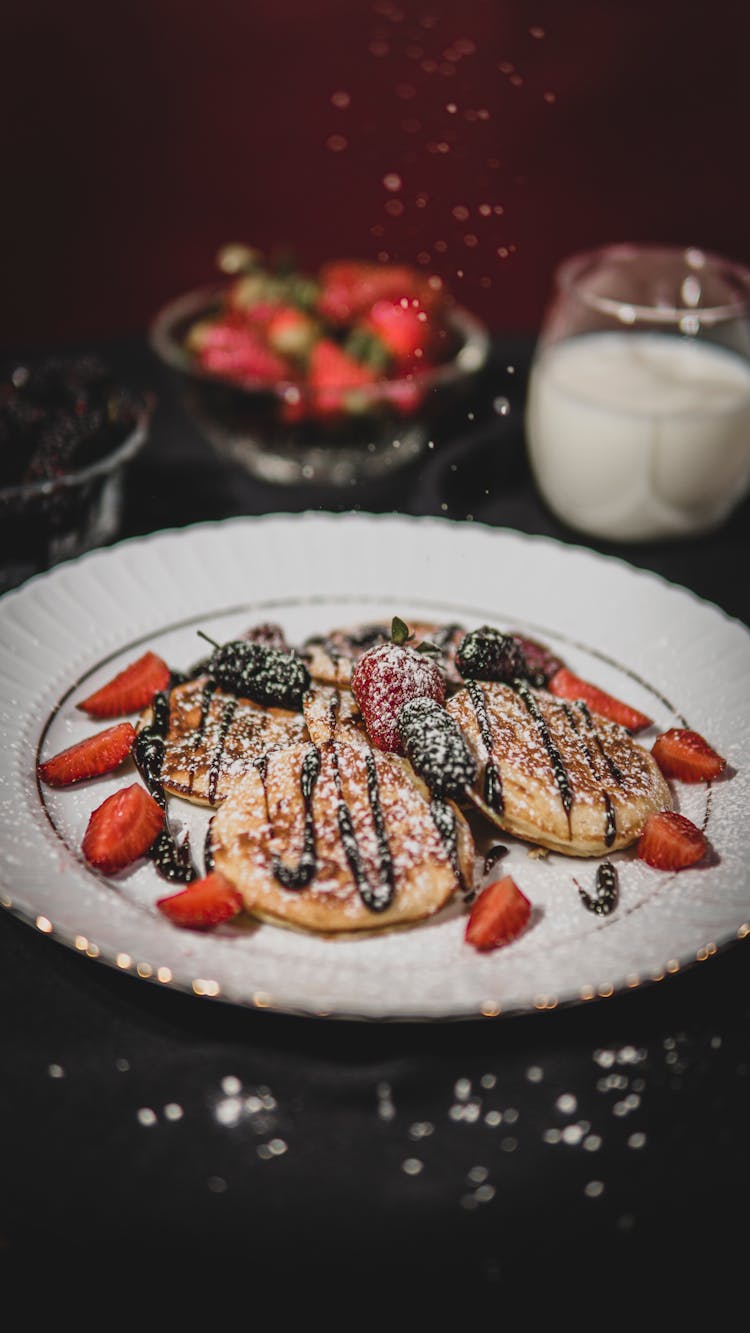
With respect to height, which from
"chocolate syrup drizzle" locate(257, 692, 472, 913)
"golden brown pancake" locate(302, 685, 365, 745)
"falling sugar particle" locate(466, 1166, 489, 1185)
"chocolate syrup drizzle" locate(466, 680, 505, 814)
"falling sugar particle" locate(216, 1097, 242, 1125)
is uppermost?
"chocolate syrup drizzle" locate(466, 680, 505, 814)

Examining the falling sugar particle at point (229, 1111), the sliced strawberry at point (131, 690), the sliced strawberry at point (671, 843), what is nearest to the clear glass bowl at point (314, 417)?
the sliced strawberry at point (131, 690)

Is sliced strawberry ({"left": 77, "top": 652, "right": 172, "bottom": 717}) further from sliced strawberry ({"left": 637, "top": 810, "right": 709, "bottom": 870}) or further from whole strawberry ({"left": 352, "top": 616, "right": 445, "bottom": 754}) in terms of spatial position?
sliced strawberry ({"left": 637, "top": 810, "right": 709, "bottom": 870})

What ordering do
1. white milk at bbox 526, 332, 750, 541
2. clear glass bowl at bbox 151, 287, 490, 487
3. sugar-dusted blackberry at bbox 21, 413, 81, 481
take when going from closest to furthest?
sugar-dusted blackberry at bbox 21, 413, 81, 481 → white milk at bbox 526, 332, 750, 541 → clear glass bowl at bbox 151, 287, 490, 487

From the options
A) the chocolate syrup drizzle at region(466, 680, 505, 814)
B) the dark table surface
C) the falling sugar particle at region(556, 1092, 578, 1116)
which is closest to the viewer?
the dark table surface

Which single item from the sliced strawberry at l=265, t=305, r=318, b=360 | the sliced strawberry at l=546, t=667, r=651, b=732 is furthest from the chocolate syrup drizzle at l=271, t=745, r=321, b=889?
the sliced strawberry at l=265, t=305, r=318, b=360

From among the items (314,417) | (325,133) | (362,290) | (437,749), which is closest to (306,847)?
(437,749)

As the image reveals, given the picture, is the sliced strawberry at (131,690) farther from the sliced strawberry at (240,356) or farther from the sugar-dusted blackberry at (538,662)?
the sliced strawberry at (240,356)

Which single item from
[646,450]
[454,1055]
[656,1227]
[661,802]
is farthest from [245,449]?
[656,1227]

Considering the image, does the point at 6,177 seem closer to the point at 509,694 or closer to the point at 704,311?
the point at 704,311
